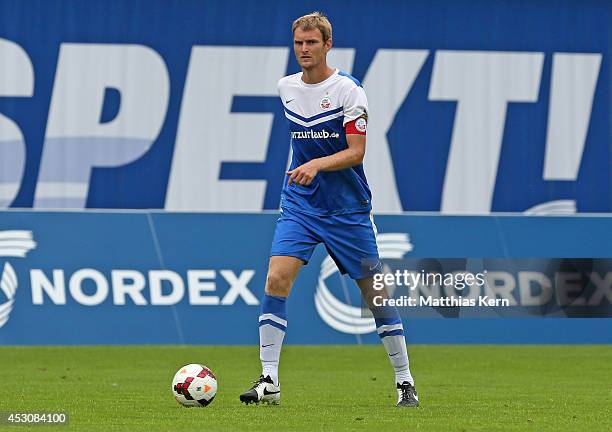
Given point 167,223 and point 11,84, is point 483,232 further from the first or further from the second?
point 11,84

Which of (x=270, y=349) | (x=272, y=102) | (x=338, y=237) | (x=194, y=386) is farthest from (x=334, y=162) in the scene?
(x=272, y=102)

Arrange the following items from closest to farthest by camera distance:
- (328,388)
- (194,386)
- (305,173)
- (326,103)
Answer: (305,173)
(194,386)
(326,103)
(328,388)

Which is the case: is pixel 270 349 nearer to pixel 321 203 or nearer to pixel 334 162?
pixel 321 203

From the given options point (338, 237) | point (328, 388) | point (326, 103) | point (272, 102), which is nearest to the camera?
point (326, 103)

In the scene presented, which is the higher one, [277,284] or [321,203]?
[321,203]

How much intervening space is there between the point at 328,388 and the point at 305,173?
2.74 metres

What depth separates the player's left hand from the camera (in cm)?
858

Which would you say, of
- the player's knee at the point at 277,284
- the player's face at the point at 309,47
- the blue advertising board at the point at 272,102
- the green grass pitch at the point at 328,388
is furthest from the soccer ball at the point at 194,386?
the blue advertising board at the point at 272,102

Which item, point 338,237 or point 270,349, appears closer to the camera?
point 270,349

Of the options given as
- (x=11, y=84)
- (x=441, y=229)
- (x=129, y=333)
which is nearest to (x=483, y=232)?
(x=441, y=229)

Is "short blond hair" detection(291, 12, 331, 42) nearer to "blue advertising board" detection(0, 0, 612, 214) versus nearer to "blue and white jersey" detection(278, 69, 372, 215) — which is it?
"blue and white jersey" detection(278, 69, 372, 215)

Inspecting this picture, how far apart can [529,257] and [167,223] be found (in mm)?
3971

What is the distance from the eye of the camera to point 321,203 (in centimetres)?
905

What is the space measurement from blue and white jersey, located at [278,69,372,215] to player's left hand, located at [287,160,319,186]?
34cm
